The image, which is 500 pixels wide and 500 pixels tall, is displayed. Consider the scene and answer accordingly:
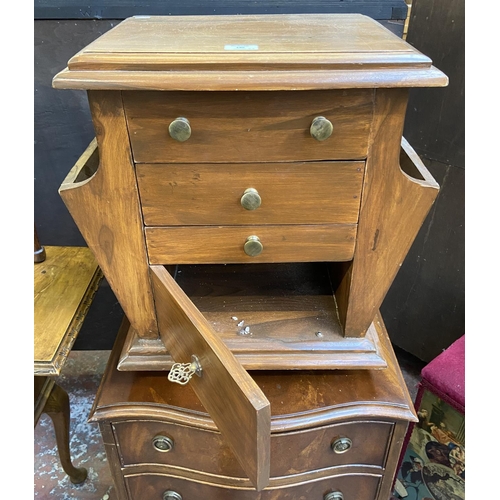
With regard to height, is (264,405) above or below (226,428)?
above

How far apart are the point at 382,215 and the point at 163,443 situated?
628 millimetres

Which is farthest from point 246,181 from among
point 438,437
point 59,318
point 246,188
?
point 438,437

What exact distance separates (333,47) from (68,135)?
2.91 ft

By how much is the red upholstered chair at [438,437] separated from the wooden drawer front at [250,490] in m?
0.28

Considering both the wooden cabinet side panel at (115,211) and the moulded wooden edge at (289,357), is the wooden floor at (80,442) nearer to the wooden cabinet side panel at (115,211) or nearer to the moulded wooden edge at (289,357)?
the moulded wooden edge at (289,357)

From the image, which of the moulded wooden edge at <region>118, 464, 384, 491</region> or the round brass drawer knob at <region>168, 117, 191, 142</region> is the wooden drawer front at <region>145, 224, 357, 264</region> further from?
the moulded wooden edge at <region>118, 464, 384, 491</region>

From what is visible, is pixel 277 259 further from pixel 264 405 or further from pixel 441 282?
pixel 441 282

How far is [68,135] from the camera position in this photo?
1.29 metres

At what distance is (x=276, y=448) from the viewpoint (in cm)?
88

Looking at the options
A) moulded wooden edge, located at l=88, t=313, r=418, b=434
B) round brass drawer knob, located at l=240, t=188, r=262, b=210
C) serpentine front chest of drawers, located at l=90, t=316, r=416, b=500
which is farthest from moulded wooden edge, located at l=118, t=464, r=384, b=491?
round brass drawer knob, located at l=240, t=188, r=262, b=210

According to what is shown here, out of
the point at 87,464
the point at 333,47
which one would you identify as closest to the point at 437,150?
the point at 333,47

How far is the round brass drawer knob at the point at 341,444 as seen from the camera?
0.90 m

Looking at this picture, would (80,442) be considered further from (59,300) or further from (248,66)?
(248,66)

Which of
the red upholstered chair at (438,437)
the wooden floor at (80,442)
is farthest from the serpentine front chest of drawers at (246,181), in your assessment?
the wooden floor at (80,442)
